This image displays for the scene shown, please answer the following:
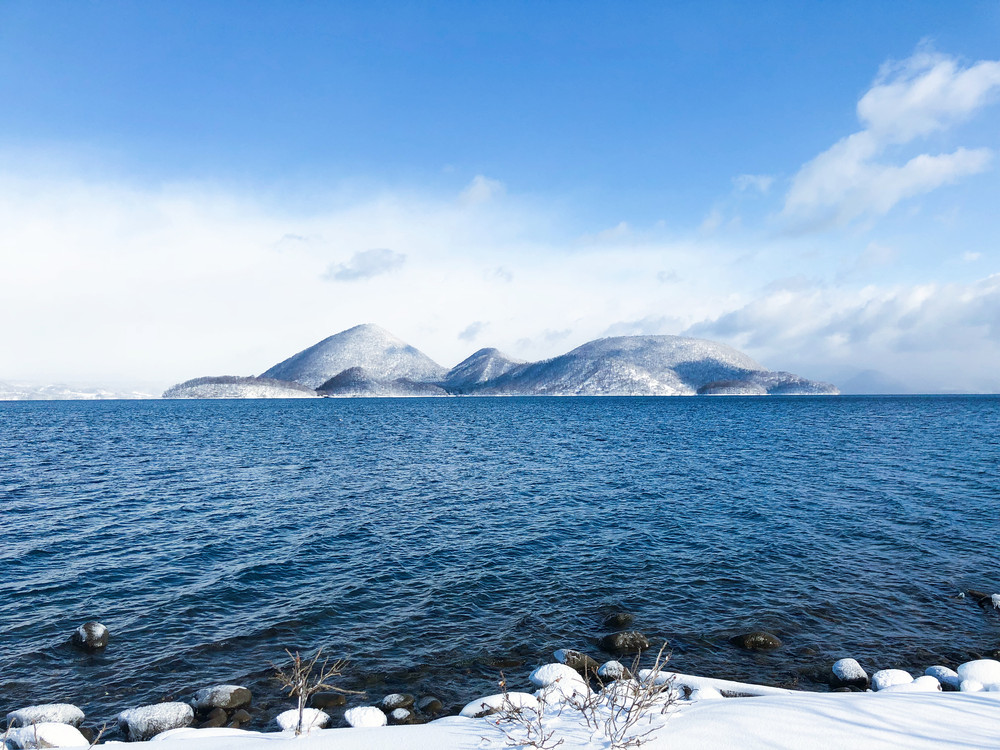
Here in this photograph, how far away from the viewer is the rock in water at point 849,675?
13227 mm

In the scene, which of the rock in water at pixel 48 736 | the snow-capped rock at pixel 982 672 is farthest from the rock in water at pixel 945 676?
the rock in water at pixel 48 736

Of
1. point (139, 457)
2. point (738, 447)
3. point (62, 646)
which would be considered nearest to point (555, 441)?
point (738, 447)

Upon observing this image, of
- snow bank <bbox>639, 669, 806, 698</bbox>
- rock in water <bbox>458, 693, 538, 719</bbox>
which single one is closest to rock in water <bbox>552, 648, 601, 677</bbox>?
snow bank <bbox>639, 669, 806, 698</bbox>

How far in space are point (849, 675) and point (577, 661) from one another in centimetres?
683

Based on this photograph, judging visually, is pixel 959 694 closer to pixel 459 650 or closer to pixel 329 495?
pixel 459 650

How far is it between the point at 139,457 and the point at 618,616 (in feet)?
180

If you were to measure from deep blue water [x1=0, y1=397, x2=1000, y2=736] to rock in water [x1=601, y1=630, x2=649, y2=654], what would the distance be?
64 cm

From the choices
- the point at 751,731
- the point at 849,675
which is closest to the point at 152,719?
the point at 751,731

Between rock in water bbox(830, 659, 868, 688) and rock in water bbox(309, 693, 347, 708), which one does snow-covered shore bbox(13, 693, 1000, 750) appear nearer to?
rock in water bbox(309, 693, 347, 708)

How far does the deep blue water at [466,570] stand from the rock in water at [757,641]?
1.06 ft

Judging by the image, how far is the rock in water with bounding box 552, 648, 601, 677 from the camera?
Result: 558 inches

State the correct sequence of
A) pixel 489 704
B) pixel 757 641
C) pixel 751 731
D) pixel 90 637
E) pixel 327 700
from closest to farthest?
pixel 751 731 → pixel 489 704 → pixel 327 700 → pixel 90 637 → pixel 757 641

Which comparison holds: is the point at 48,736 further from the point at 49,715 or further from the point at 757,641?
the point at 757,641

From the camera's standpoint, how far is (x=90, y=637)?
1548cm
